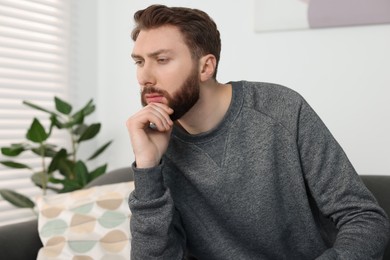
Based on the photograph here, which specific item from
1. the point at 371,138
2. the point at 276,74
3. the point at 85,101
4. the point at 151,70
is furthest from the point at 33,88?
the point at 371,138

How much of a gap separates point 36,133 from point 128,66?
2.08 ft

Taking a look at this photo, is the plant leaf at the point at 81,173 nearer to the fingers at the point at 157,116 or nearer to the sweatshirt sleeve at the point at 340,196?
the fingers at the point at 157,116

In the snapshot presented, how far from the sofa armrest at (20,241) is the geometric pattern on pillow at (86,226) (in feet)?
0.11

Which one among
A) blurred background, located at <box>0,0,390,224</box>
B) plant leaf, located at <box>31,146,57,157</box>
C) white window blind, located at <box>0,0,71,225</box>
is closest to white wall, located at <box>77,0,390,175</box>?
blurred background, located at <box>0,0,390,224</box>

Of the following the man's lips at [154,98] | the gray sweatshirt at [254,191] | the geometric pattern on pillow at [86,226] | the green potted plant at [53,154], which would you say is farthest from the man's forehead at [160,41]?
the green potted plant at [53,154]

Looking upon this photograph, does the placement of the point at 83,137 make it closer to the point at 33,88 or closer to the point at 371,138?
the point at 33,88

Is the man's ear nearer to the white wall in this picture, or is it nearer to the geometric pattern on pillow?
the geometric pattern on pillow

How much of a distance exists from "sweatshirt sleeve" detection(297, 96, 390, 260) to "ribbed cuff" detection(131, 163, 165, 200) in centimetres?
38

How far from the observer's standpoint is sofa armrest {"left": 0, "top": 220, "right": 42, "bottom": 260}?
56.4 inches

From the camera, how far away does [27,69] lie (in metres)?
2.49

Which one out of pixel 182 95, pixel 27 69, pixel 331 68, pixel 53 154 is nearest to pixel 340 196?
pixel 182 95

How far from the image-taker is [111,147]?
9.02 ft

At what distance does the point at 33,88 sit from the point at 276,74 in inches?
46.5

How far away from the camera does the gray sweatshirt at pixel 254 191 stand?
4.19 ft
